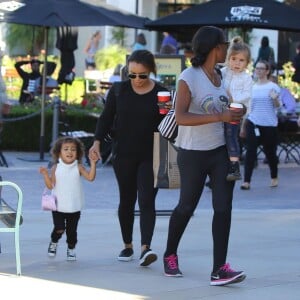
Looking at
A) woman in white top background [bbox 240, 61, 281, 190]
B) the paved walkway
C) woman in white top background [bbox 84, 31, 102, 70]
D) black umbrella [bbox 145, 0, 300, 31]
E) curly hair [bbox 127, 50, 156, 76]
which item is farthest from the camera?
woman in white top background [bbox 84, 31, 102, 70]

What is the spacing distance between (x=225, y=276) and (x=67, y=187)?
1728 mm

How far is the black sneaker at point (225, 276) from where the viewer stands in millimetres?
7332

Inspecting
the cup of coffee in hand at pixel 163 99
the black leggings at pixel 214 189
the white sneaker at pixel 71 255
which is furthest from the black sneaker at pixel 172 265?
Result: the cup of coffee in hand at pixel 163 99

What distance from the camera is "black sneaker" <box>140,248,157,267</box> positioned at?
8047 mm

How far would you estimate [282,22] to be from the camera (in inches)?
648

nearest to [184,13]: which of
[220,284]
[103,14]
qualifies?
[103,14]

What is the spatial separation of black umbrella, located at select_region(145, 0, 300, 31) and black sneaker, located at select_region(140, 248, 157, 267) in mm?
8752

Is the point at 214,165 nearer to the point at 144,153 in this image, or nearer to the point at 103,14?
the point at 144,153

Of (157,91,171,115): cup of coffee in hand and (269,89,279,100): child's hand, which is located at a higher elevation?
(157,91,171,115): cup of coffee in hand

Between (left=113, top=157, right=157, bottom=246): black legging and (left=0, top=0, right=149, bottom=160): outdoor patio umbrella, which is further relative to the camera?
(left=0, top=0, right=149, bottom=160): outdoor patio umbrella

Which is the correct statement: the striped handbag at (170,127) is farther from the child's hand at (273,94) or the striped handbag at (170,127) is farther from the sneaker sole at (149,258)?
the child's hand at (273,94)

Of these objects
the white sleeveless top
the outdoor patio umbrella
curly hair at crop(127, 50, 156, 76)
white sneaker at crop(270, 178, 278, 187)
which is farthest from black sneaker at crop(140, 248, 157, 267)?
the outdoor patio umbrella

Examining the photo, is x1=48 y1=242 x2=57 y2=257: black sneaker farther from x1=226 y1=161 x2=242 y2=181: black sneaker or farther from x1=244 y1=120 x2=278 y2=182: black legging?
x1=244 y1=120 x2=278 y2=182: black legging

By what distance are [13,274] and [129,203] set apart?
1.19m
